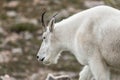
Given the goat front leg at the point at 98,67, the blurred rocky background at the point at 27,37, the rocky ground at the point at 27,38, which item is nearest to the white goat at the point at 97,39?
the goat front leg at the point at 98,67

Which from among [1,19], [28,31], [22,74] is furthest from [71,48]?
[1,19]

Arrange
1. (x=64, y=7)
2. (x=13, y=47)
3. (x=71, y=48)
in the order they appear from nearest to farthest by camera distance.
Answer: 1. (x=71, y=48)
2. (x=13, y=47)
3. (x=64, y=7)

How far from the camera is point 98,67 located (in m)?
15.4

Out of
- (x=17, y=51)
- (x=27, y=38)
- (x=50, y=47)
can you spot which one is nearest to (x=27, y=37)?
(x=27, y=38)

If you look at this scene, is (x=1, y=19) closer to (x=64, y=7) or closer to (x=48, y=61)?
(x=64, y=7)

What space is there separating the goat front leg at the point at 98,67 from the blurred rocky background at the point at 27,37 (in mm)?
3796

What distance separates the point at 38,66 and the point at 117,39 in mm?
12596

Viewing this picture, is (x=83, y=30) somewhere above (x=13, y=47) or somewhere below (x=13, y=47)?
above

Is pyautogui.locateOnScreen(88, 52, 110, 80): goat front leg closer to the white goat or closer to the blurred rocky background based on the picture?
the white goat

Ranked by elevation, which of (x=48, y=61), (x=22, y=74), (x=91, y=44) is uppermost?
(x=91, y=44)

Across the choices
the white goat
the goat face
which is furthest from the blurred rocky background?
the white goat

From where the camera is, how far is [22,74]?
26234mm

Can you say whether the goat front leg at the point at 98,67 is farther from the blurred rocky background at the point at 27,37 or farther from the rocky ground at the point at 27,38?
the rocky ground at the point at 27,38

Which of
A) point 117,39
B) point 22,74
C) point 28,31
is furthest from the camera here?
point 28,31
